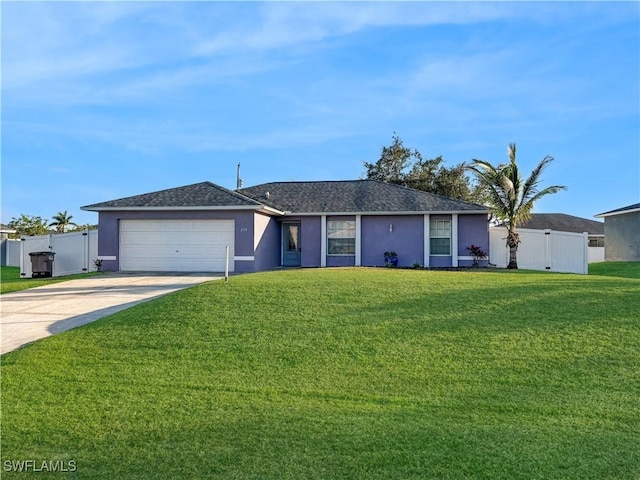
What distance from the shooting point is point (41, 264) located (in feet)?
65.4

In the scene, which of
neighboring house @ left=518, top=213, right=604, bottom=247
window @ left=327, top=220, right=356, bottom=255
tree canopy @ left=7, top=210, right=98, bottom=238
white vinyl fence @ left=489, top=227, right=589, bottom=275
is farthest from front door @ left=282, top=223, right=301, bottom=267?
tree canopy @ left=7, top=210, right=98, bottom=238

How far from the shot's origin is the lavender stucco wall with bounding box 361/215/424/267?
832 inches

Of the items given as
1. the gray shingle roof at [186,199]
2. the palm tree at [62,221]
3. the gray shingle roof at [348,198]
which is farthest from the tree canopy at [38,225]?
the gray shingle roof at [348,198]

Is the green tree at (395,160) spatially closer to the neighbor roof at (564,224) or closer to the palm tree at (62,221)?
the neighbor roof at (564,224)

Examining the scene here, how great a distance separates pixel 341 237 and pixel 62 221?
1543 inches

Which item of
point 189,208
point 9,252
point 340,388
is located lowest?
point 340,388

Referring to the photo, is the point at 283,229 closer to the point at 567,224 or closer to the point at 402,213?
the point at 402,213

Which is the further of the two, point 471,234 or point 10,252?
point 10,252

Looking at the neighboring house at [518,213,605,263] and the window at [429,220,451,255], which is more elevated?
the neighboring house at [518,213,605,263]

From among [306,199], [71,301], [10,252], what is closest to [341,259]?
[306,199]

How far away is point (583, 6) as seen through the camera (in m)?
13.4

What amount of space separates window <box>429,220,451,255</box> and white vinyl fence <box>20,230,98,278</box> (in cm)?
1502

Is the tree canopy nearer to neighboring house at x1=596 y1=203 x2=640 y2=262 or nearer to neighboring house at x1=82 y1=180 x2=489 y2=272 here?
neighboring house at x1=82 y1=180 x2=489 y2=272

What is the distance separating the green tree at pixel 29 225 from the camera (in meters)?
41.8
